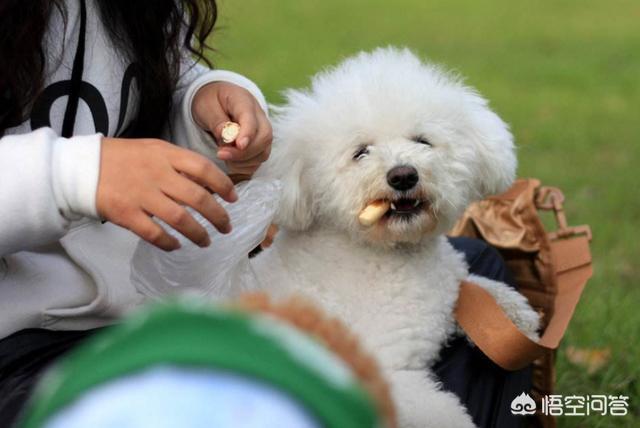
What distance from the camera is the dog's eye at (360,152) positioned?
150cm

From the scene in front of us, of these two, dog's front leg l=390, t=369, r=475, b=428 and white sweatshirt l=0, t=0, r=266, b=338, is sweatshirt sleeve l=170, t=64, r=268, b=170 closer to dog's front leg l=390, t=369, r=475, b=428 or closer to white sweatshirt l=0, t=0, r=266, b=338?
white sweatshirt l=0, t=0, r=266, b=338

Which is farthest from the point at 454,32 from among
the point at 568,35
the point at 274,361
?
the point at 274,361

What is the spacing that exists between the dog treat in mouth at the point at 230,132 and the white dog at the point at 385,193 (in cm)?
16

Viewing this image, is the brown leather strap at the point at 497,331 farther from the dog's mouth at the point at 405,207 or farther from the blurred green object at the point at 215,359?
the blurred green object at the point at 215,359

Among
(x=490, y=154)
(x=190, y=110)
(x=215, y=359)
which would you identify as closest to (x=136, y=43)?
(x=190, y=110)

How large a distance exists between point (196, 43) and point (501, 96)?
2960mm

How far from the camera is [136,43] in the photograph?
1506mm

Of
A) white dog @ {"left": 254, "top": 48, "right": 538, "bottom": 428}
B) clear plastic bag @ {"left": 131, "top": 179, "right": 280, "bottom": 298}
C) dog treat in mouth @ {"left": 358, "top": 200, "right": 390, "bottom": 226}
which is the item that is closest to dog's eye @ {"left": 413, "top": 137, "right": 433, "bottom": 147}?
white dog @ {"left": 254, "top": 48, "right": 538, "bottom": 428}

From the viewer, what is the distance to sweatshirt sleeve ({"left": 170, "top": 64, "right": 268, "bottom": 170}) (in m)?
1.56

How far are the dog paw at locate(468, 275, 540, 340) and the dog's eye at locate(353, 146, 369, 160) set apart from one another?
320 mm

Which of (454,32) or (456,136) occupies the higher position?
(456,136)

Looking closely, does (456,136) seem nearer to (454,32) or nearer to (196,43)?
(196,43)

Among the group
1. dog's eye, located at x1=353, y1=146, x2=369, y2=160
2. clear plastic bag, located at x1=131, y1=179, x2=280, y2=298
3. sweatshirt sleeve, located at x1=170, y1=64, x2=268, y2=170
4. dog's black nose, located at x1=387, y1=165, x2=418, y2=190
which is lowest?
clear plastic bag, located at x1=131, y1=179, x2=280, y2=298

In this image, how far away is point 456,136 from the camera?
5.09 feet
